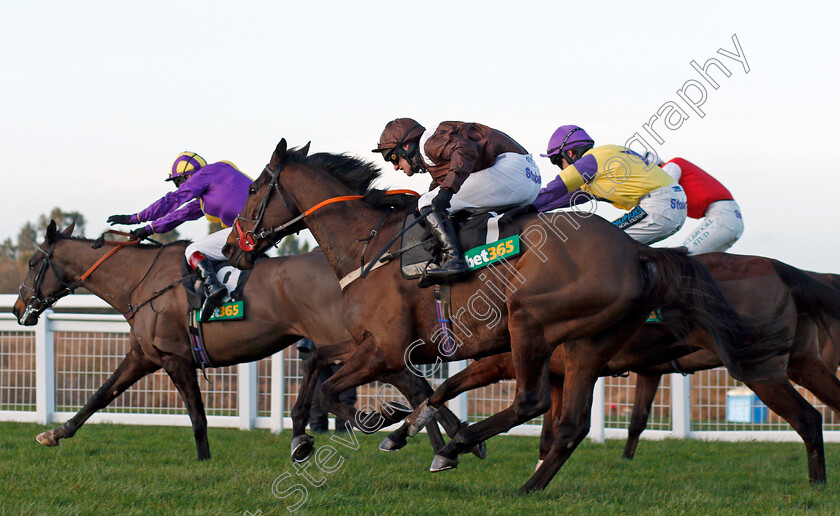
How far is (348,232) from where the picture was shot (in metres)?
4.96

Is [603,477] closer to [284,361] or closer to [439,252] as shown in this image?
[439,252]

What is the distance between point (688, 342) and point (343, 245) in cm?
212

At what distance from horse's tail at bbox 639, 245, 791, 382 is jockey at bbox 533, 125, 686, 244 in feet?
2.87

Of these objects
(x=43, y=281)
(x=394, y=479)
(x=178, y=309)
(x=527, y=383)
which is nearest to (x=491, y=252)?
(x=527, y=383)

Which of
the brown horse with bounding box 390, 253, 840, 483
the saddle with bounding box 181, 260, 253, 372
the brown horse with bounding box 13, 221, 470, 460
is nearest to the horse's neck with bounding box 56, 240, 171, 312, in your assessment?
the brown horse with bounding box 13, 221, 470, 460

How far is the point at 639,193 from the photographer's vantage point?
5.41 metres

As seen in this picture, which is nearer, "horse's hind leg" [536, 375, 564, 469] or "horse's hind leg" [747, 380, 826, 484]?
"horse's hind leg" [747, 380, 826, 484]

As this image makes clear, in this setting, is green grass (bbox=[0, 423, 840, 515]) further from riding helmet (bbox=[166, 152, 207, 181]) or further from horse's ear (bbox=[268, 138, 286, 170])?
riding helmet (bbox=[166, 152, 207, 181])

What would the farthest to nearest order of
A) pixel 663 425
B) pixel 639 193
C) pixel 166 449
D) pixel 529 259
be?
1. pixel 663 425
2. pixel 166 449
3. pixel 639 193
4. pixel 529 259

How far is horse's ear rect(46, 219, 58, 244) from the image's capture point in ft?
23.7

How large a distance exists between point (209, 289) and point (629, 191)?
3.13 meters

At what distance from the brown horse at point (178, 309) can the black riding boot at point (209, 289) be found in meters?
0.16

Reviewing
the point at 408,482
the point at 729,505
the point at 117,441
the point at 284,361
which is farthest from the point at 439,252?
the point at 284,361

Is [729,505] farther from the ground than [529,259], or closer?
closer
